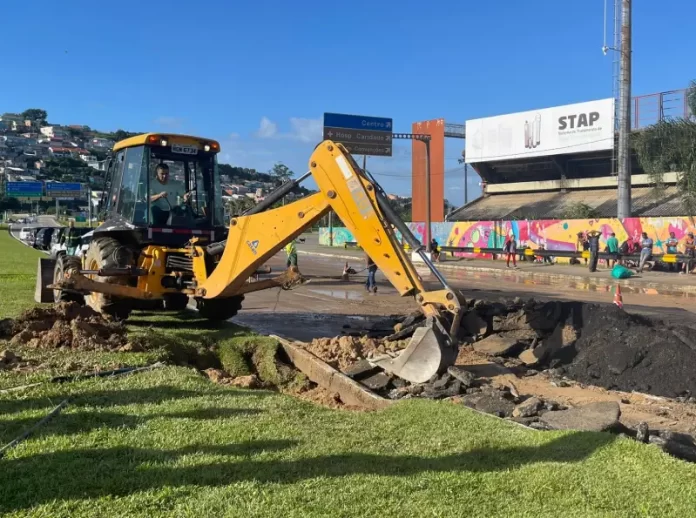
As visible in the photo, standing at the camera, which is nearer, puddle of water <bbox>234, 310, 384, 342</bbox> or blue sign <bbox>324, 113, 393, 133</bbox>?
puddle of water <bbox>234, 310, 384, 342</bbox>

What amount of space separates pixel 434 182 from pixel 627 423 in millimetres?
54772

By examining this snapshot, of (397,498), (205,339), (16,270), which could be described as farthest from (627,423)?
(16,270)

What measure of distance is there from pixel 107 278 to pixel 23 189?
91.8 meters

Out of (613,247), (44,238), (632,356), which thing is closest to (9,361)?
(632,356)

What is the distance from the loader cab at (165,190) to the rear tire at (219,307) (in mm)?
1179

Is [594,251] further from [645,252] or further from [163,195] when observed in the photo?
[163,195]

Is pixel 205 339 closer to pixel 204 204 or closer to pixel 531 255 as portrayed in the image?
pixel 204 204

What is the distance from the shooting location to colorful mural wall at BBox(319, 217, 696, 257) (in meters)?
29.6

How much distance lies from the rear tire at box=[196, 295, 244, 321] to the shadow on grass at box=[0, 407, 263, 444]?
6031mm

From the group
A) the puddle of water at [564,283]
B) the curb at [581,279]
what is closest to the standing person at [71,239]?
the puddle of water at [564,283]

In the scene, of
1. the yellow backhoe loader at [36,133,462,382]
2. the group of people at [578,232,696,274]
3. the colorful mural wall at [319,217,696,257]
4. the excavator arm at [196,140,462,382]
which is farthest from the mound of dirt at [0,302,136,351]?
the colorful mural wall at [319,217,696,257]

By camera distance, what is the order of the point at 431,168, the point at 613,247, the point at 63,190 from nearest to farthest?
1. the point at 613,247
2. the point at 431,168
3. the point at 63,190

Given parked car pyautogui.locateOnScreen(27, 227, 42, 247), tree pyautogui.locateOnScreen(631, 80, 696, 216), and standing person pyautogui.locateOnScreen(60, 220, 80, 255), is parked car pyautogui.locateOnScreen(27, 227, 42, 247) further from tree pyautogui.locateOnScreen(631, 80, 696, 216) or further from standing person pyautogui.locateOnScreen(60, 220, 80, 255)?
tree pyautogui.locateOnScreen(631, 80, 696, 216)

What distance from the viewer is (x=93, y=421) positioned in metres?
5.41
